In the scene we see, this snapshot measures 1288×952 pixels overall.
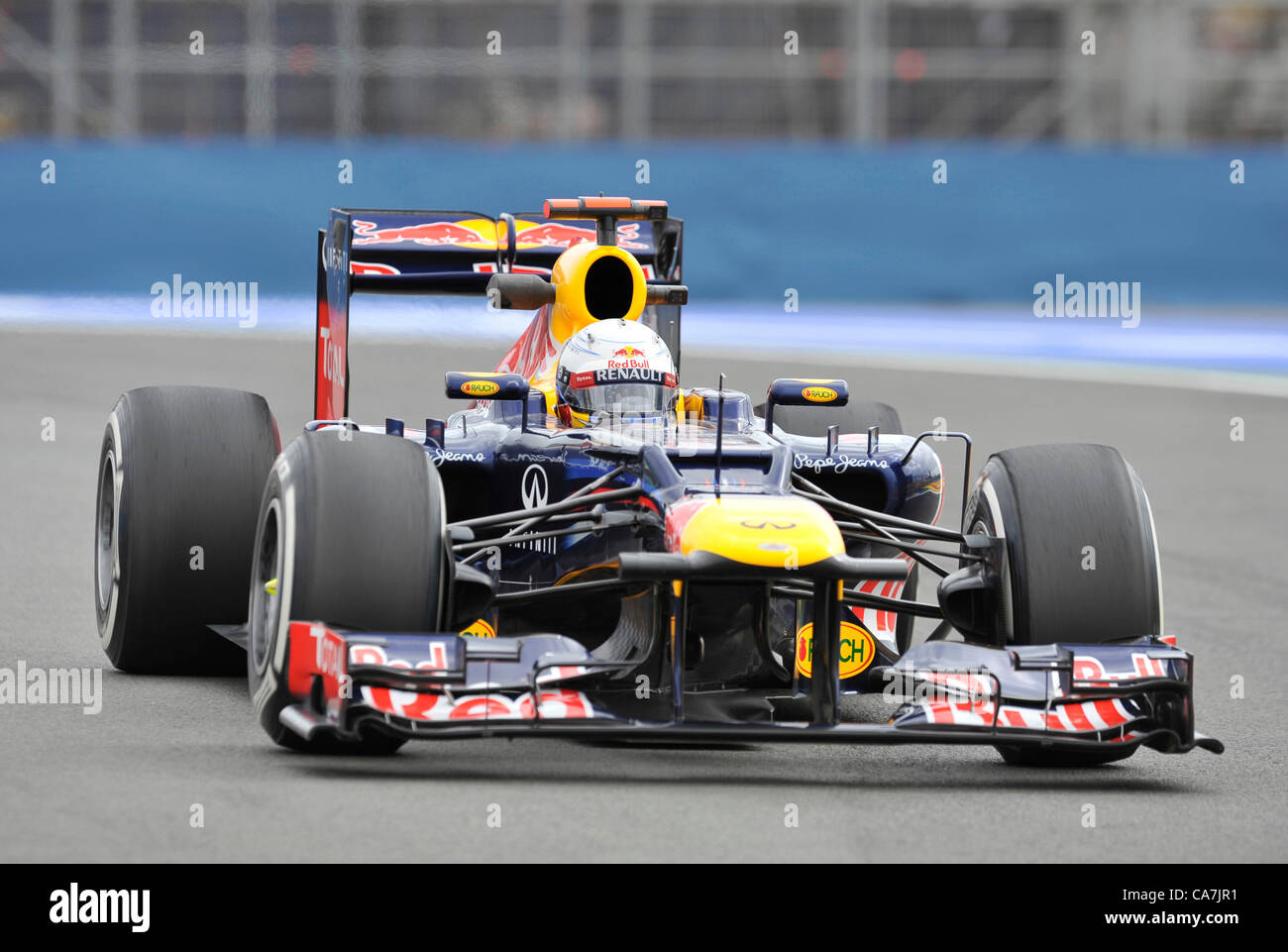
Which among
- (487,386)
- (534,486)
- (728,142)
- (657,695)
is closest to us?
(657,695)

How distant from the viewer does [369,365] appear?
22.9m

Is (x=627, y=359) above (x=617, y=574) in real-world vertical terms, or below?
above

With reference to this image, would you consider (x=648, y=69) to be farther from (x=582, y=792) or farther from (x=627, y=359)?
(x=582, y=792)

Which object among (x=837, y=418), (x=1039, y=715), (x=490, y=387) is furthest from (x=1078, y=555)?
(x=837, y=418)

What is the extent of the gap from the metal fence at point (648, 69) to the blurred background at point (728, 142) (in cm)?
5

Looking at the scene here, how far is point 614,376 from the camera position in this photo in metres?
8.23

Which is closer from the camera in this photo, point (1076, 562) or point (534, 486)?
point (1076, 562)

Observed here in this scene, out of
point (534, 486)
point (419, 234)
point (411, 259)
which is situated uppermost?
point (419, 234)

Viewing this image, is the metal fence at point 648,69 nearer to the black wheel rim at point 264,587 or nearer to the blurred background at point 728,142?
the blurred background at point 728,142

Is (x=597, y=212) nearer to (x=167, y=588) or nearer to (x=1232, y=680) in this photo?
(x=167, y=588)

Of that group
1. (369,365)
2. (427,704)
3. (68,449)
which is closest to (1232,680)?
(427,704)

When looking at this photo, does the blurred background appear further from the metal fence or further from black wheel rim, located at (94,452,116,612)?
black wheel rim, located at (94,452,116,612)

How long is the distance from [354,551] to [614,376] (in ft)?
6.08

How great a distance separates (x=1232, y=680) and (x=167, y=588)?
4.21 m
